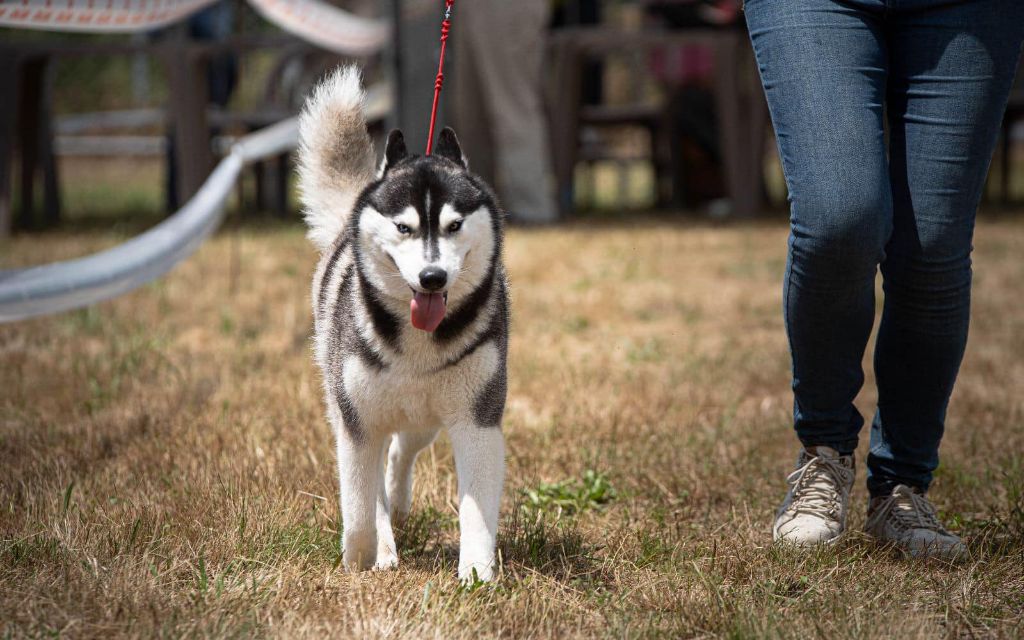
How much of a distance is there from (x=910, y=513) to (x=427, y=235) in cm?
122

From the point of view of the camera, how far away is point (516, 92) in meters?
7.52

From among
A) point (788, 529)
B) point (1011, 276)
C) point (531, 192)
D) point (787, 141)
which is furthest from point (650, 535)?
point (531, 192)

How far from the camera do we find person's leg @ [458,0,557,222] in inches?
287

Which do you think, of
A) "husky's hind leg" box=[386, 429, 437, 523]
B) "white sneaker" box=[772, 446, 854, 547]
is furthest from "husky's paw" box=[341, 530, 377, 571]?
"white sneaker" box=[772, 446, 854, 547]

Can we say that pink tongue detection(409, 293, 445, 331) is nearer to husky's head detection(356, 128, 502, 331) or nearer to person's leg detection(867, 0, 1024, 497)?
husky's head detection(356, 128, 502, 331)

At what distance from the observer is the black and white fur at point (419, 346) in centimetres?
205

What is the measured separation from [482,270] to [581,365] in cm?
199

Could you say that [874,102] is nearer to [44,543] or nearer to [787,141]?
[787,141]

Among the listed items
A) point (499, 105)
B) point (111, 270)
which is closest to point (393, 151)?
point (111, 270)

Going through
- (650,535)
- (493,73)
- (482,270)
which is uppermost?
(493,73)

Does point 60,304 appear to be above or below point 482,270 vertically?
below

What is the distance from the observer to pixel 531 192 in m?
7.68

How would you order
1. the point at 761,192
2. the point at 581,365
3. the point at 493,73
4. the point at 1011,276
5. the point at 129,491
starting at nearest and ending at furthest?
the point at 129,491 → the point at 581,365 → the point at 1011,276 → the point at 493,73 → the point at 761,192

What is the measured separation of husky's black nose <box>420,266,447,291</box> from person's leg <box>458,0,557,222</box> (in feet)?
18.3
